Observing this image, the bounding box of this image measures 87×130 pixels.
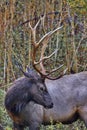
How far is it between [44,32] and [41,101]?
3.34m

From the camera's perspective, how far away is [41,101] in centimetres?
704

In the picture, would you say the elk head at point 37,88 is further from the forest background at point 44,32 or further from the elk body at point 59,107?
the forest background at point 44,32

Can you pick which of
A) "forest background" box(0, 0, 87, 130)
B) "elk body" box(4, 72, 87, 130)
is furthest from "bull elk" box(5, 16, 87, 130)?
"forest background" box(0, 0, 87, 130)

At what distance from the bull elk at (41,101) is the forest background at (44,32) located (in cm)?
225

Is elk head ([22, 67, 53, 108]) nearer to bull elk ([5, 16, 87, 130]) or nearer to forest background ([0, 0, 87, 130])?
bull elk ([5, 16, 87, 130])

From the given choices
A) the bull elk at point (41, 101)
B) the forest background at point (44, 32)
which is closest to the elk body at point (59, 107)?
the bull elk at point (41, 101)

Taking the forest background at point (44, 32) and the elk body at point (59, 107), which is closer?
the elk body at point (59, 107)

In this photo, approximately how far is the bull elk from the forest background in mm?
2253

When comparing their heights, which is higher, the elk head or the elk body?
the elk head

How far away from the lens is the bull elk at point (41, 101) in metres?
7.09

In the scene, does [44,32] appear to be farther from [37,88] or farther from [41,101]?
[41,101]

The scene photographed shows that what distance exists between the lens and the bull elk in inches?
279

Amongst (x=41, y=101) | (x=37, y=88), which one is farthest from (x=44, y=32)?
(x=41, y=101)

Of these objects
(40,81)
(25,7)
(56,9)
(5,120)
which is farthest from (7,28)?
(40,81)
